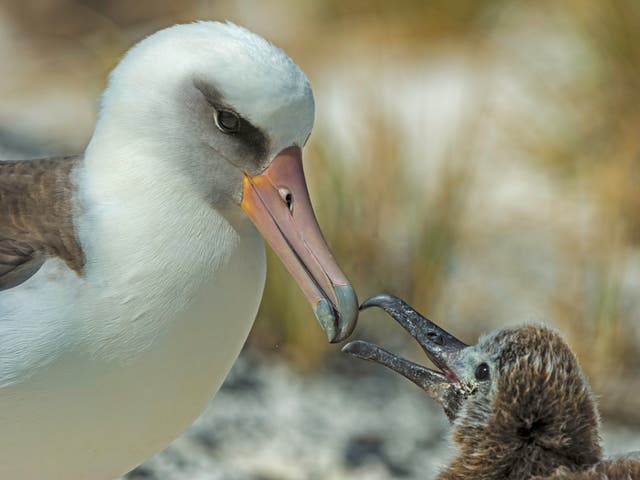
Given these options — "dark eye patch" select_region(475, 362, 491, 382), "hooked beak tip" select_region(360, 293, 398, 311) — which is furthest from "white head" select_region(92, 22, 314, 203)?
"dark eye patch" select_region(475, 362, 491, 382)

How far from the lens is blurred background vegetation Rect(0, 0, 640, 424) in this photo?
621 centimetres

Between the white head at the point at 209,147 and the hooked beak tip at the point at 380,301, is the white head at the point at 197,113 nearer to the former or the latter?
the white head at the point at 209,147

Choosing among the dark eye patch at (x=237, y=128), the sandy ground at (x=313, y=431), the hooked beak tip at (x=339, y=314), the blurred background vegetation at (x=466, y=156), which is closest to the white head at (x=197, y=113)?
the dark eye patch at (x=237, y=128)

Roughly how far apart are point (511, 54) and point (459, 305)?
2.74 m

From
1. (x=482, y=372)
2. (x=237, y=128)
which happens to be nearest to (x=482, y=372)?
(x=482, y=372)

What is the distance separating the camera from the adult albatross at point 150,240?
10.9 ft

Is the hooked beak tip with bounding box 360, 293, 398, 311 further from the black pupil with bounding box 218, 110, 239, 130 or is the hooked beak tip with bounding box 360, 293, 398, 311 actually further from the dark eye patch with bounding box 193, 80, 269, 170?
the black pupil with bounding box 218, 110, 239, 130

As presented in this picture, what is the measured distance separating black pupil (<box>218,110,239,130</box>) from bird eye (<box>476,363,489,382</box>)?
1.03 metres

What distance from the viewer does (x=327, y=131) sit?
6879 millimetres

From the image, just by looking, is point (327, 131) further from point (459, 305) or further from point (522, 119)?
point (522, 119)

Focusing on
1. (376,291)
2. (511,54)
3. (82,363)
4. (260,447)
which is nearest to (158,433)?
(82,363)

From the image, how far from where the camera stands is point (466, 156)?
263 inches

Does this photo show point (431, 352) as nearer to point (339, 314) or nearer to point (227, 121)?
point (339, 314)

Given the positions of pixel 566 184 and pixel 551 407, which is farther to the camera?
pixel 566 184
